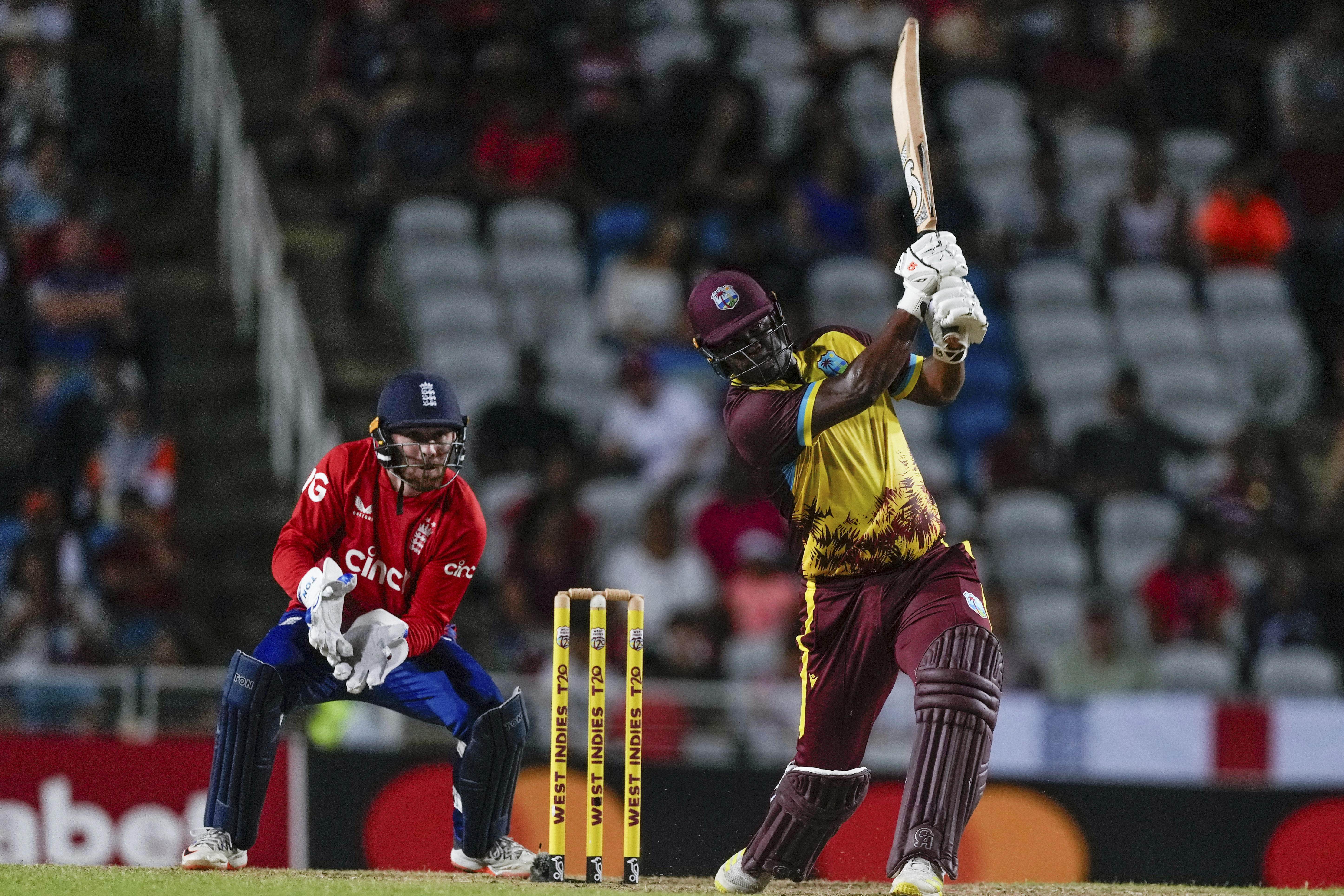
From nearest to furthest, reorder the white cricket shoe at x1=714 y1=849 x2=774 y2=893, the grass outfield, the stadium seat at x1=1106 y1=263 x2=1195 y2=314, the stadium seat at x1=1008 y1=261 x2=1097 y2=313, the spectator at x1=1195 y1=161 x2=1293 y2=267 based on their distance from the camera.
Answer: the grass outfield → the white cricket shoe at x1=714 y1=849 x2=774 y2=893 → the stadium seat at x1=1008 y1=261 x2=1097 y2=313 → the stadium seat at x1=1106 y1=263 x2=1195 y2=314 → the spectator at x1=1195 y1=161 x2=1293 y2=267

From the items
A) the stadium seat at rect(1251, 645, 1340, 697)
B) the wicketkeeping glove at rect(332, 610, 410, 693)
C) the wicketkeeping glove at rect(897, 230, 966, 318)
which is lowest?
the stadium seat at rect(1251, 645, 1340, 697)

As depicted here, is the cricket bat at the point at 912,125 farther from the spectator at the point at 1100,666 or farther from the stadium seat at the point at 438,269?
the stadium seat at the point at 438,269

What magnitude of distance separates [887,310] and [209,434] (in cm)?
495

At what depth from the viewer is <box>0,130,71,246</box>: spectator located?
527 inches

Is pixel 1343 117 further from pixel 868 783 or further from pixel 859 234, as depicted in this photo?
pixel 868 783

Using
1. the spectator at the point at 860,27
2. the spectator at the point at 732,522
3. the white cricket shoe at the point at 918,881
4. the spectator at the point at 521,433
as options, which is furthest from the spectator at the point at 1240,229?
the white cricket shoe at the point at 918,881

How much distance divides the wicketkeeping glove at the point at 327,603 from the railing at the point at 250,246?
536 centimetres

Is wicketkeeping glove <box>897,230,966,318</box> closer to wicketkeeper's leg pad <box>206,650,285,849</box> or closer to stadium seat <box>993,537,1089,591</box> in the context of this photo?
wicketkeeper's leg pad <box>206,650,285,849</box>

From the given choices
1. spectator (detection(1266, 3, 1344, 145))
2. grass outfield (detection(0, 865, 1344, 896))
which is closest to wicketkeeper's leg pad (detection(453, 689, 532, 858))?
grass outfield (detection(0, 865, 1344, 896))

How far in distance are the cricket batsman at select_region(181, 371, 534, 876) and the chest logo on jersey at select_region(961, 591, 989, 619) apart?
186 centimetres

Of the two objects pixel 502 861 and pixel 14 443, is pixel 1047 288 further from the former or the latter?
pixel 502 861

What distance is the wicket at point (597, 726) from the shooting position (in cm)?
682

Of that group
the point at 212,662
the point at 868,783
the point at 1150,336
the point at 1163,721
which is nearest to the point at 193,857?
the point at 868,783

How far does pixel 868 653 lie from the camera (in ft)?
22.1
